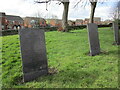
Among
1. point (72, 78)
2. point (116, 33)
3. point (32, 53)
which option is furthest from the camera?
point (116, 33)

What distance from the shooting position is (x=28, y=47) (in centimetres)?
397

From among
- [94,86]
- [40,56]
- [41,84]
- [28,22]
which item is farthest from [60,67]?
[28,22]

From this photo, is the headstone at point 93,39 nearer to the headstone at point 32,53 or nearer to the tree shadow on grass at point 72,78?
the tree shadow on grass at point 72,78

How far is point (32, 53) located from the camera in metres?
4.04

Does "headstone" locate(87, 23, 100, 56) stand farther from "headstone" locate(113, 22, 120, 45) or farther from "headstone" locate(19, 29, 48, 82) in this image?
"headstone" locate(19, 29, 48, 82)

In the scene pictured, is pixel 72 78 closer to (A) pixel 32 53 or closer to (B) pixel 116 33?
(A) pixel 32 53

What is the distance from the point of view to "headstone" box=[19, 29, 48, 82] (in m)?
3.89

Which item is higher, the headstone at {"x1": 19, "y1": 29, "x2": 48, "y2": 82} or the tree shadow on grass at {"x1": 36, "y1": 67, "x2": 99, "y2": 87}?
the headstone at {"x1": 19, "y1": 29, "x2": 48, "y2": 82}

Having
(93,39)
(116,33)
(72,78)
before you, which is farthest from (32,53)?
(116,33)

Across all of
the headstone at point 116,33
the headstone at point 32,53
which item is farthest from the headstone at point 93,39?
the headstone at point 32,53

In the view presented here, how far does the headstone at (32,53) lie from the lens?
3.89 meters

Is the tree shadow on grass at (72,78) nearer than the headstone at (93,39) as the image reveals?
Yes

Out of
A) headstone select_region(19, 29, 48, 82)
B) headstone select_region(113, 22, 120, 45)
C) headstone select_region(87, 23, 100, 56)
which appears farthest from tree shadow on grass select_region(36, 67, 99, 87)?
headstone select_region(113, 22, 120, 45)

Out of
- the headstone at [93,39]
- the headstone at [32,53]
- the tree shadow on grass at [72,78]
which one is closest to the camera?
the tree shadow on grass at [72,78]
